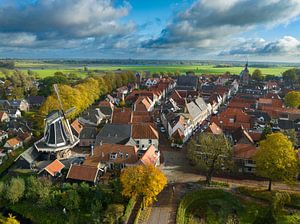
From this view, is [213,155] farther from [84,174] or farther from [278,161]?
[84,174]

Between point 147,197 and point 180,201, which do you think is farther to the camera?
point 180,201

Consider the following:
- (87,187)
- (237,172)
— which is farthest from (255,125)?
(87,187)

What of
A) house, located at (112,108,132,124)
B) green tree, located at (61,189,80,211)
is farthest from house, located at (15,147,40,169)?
house, located at (112,108,132,124)

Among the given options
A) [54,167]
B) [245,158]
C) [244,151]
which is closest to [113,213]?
[54,167]

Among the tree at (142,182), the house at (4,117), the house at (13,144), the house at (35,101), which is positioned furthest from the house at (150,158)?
the house at (35,101)

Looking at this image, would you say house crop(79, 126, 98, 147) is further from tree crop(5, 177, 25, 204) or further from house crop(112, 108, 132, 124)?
tree crop(5, 177, 25, 204)

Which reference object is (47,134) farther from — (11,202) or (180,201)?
(180,201)
